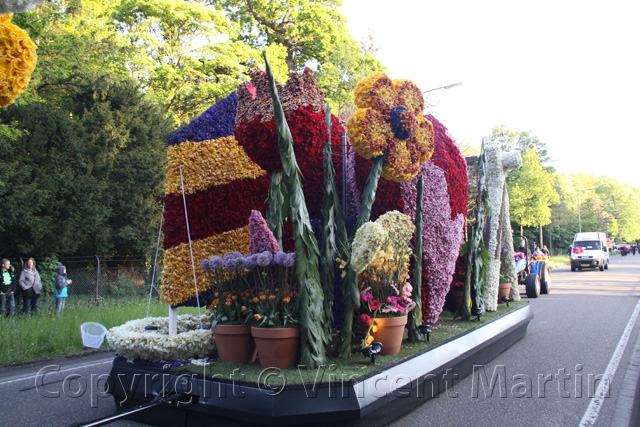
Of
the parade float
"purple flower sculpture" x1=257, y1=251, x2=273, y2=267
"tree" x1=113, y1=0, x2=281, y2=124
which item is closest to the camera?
the parade float

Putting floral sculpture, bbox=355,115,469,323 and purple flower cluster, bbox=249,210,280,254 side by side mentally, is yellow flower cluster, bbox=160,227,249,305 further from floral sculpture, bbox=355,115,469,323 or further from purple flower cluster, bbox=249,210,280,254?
floral sculpture, bbox=355,115,469,323

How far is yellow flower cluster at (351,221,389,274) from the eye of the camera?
435cm

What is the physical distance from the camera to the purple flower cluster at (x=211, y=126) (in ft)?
18.0

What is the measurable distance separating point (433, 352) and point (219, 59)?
15.8 meters

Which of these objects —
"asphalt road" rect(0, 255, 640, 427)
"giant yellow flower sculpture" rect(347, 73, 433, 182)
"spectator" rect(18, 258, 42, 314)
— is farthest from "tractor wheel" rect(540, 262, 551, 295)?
"spectator" rect(18, 258, 42, 314)

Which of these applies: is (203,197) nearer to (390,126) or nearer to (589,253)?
(390,126)

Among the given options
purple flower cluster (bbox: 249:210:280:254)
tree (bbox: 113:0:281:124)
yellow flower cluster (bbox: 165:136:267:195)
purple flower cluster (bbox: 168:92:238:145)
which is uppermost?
tree (bbox: 113:0:281:124)

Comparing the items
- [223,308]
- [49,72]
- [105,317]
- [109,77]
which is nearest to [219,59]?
[109,77]

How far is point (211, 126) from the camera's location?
219 inches

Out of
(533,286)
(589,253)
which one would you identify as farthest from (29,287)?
(589,253)

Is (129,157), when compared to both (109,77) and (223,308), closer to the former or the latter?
(109,77)

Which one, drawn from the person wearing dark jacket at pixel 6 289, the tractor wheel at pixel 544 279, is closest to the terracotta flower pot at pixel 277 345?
the person wearing dark jacket at pixel 6 289

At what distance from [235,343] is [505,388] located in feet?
10.4

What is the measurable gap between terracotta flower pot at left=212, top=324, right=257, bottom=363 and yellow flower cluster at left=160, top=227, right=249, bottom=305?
3.18 ft
